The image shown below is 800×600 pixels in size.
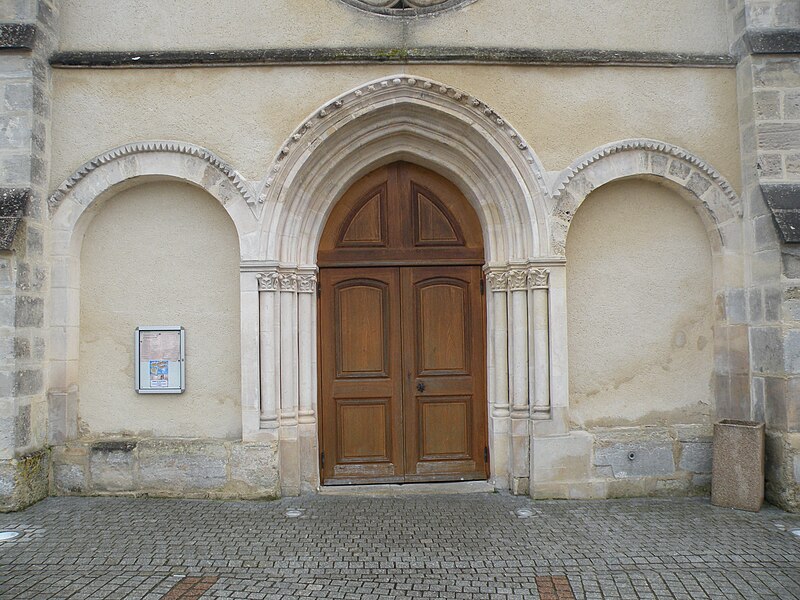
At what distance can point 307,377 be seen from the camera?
5.66 m

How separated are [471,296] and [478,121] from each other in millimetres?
1729

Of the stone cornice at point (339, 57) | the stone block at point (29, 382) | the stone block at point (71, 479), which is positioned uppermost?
the stone cornice at point (339, 57)

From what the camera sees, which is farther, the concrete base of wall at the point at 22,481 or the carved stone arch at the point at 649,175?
the carved stone arch at the point at 649,175

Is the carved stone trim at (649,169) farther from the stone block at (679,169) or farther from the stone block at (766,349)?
the stone block at (766,349)

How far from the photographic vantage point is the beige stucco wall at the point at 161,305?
5.57 meters

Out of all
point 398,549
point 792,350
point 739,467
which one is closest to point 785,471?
point 739,467

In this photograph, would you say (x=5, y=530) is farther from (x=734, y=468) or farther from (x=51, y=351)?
(x=734, y=468)

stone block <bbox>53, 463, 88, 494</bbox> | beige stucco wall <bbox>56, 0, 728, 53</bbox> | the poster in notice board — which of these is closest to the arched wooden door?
the poster in notice board

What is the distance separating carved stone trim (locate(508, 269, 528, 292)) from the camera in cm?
556

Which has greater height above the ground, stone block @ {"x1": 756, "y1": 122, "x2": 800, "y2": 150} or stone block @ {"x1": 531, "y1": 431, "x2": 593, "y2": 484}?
stone block @ {"x1": 756, "y1": 122, "x2": 800, "y2": 150}

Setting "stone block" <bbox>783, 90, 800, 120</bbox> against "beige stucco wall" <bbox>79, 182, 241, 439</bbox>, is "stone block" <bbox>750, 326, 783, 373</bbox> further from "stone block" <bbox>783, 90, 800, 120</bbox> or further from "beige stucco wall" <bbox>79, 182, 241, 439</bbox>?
"beige stucco wall" <bbox>79, 182, 241, 439</bbox>

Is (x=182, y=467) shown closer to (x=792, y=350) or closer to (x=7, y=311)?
(x=7, y=311)

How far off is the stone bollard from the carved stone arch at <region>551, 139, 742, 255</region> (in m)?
1.74

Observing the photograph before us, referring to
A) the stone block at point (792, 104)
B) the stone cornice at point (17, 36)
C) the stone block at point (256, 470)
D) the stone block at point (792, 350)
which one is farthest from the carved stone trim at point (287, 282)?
the stone block at point (792, 104)
